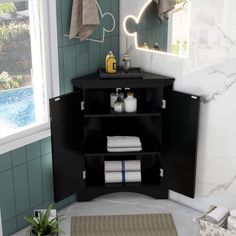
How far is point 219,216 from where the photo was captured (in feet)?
10.8

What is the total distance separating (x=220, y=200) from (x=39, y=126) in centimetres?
145

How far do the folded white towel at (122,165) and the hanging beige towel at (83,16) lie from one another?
42.9 inches

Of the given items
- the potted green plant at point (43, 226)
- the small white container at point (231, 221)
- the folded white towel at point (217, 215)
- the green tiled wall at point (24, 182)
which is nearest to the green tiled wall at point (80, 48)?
the green tiled wall at point (24, 182)

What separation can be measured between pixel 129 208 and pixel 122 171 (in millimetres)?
298

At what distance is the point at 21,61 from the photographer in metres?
3.35

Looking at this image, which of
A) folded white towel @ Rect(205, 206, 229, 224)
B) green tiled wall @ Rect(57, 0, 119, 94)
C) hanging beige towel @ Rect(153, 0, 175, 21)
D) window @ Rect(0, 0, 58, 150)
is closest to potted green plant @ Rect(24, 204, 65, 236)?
window @ Rect(0, 0, 58, 150)

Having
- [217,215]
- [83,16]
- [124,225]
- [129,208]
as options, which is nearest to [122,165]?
[129,208]

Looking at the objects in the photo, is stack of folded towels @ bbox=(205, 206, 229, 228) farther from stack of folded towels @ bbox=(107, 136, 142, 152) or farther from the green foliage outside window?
the green foliage outside window

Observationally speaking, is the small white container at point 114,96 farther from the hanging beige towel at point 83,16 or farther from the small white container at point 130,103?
the hanging beige towel at point 83,16

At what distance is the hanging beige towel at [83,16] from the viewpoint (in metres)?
3.39

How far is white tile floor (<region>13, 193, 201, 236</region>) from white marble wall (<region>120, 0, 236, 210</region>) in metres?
0.16

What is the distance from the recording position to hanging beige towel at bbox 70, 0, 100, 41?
3.39 m

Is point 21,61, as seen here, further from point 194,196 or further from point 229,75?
point 194,196

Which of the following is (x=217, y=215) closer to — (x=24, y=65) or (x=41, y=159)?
(x=41, y=159)
